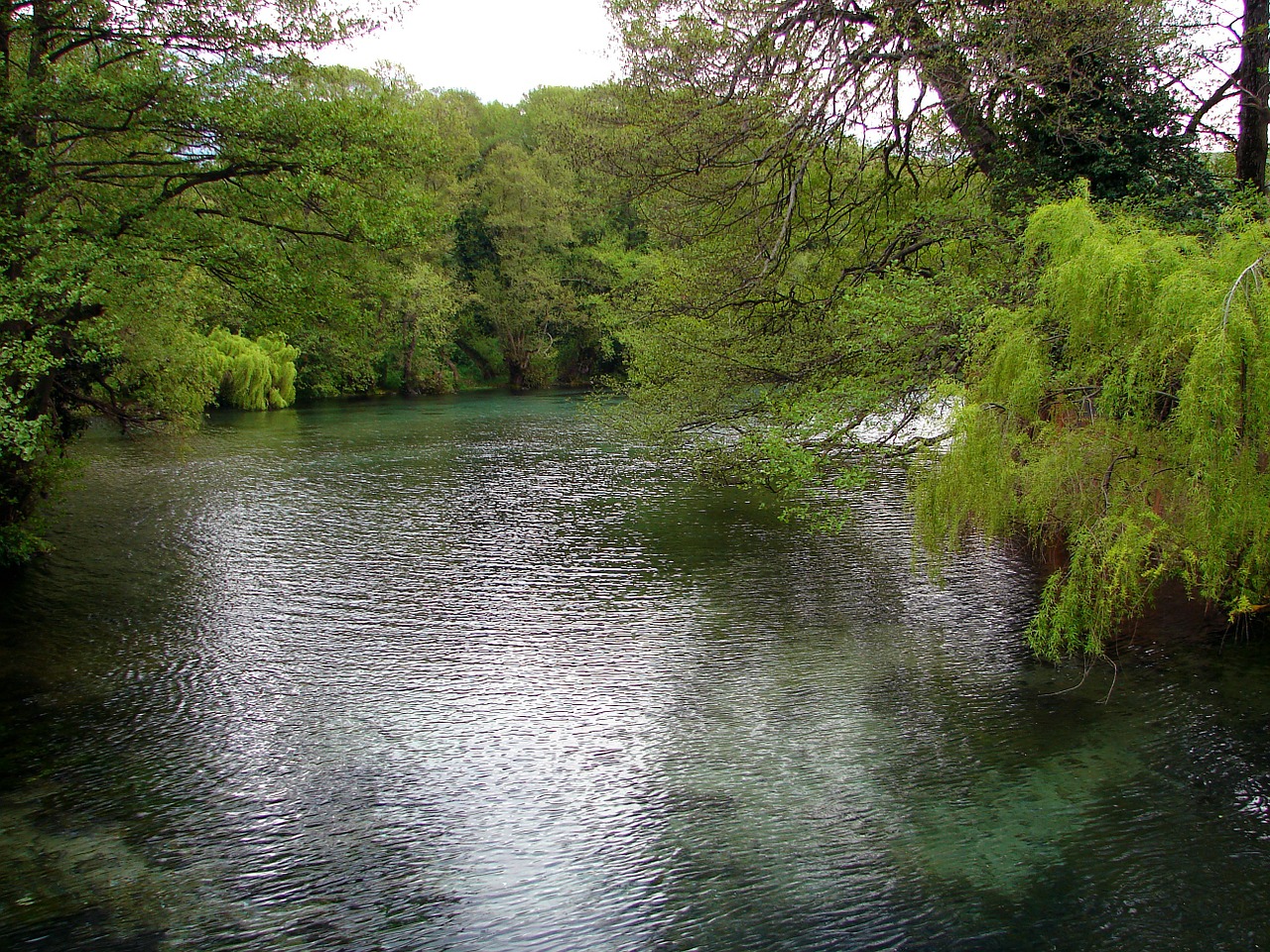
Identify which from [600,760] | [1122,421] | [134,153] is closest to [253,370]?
[134,153]

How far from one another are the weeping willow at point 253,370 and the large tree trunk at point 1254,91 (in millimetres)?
29112

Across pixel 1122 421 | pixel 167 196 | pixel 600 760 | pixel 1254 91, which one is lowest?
pixel 600 760

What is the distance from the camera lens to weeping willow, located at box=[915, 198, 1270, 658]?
7.03 metres

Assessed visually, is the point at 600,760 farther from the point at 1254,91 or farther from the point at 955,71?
the point at 1254,91

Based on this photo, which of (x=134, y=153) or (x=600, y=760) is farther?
(x=134, y=153)

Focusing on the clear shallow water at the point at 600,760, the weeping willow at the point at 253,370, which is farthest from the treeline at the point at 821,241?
the weeping willow at the point at 253,370

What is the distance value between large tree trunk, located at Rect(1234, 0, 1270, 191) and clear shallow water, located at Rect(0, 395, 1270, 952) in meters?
7.16

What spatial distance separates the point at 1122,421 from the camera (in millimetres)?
8586

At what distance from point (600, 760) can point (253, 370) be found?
97.5 ft

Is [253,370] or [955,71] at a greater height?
[955,71]

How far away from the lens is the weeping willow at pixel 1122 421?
7.03 m

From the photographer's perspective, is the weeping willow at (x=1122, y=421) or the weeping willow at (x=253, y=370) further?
the weeping willow at (x=253, y=370)

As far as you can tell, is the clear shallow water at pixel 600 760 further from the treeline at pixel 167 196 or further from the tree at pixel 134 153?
the tree at pixel 134 153

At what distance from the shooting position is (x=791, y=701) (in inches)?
357
